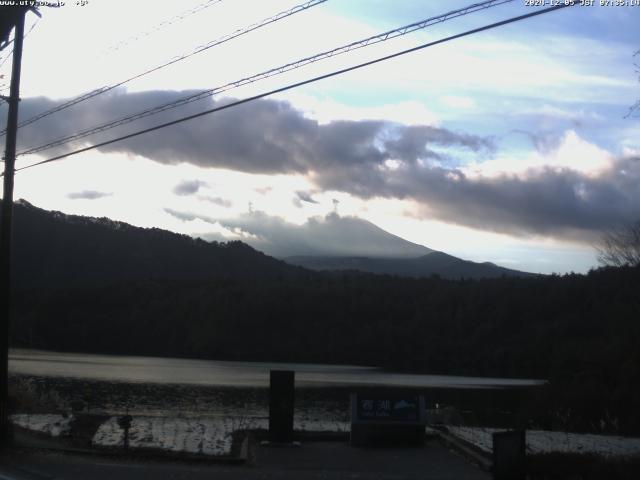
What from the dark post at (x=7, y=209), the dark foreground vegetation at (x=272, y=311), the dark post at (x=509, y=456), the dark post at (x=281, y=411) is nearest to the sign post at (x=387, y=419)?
the dark post at (x=281, y=411)

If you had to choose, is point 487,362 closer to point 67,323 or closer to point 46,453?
point 67,323

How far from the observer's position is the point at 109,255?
15588 cm

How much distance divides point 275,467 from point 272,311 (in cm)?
11440

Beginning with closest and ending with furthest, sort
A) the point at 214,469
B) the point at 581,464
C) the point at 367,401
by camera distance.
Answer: the point at 581,464, the point at 214,469, the point at 367,401

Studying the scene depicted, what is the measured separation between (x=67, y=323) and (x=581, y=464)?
123 metres

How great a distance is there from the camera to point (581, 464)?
1378 cm

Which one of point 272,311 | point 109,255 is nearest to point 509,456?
point 272,311

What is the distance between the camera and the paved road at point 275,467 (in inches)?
548

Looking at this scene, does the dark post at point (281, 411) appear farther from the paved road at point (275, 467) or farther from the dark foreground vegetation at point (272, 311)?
the dark foreground vegetation at point (272, 311)

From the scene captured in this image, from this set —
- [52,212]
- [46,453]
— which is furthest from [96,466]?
[52,212]

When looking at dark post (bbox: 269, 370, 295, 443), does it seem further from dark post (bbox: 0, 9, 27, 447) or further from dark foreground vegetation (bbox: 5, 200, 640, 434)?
dark foreground vegetation (bbox: 5, 200, 640, 434)

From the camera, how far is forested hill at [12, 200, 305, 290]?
140000mm

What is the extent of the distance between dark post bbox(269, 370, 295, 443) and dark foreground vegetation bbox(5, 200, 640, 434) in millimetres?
69781

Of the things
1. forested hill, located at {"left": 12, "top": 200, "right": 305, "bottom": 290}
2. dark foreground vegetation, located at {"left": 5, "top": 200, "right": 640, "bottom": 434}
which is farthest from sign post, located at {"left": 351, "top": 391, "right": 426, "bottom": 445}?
forested hill, located at {"left": 12, "top": 200, "right": 305, "bottom": 290}
